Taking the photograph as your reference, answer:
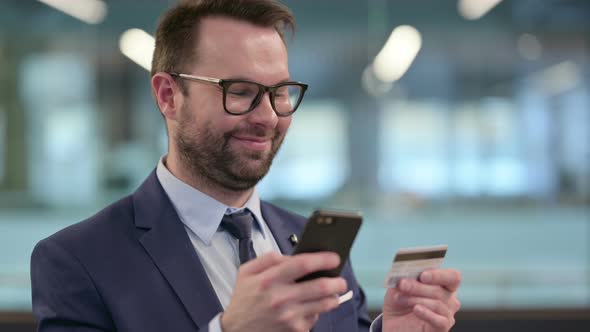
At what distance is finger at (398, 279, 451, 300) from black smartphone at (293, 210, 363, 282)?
27cm

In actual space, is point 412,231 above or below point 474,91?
below

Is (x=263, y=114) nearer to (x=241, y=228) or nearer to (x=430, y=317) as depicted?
(x=241, y=228)

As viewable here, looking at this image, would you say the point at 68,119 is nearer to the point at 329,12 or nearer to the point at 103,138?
the point at 103,138

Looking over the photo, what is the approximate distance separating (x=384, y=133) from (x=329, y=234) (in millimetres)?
2998

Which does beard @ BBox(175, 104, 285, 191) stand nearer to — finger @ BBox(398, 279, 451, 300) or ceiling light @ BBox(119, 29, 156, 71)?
finger @ BBox(398, 279, 451, 300)

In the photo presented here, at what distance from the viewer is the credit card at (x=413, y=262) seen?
4.70 ft

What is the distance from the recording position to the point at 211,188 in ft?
5.70

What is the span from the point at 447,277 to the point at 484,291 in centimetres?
285

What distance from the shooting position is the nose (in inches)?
64.1

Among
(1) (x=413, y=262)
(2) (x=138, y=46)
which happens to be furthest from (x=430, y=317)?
(2) (x=138, y=46)

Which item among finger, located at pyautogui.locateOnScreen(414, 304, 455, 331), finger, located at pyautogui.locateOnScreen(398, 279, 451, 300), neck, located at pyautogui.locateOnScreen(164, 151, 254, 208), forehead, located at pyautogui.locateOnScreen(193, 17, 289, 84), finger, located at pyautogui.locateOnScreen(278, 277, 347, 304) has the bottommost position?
finger, located at pyautogui.locateOnScreen(414, 304, 455, 331)

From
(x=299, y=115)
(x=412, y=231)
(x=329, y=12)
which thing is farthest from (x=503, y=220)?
(x=329, y=12)

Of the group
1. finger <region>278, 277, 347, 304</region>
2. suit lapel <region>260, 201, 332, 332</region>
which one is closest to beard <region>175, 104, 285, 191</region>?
suit lapel <region>260, 201, 332, 332</region>

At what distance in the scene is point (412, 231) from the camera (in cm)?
413
